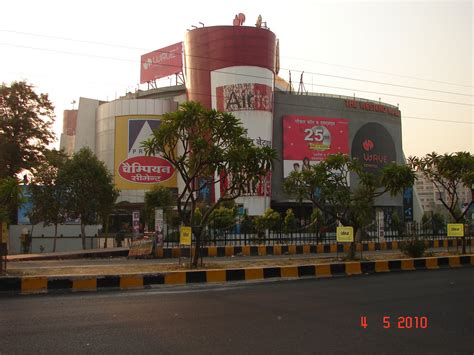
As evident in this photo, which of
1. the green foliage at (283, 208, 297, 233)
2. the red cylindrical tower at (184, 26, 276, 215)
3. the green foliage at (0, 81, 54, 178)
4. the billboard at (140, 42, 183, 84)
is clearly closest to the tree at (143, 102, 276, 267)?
the green foliage at (283, 208, 297, 233)

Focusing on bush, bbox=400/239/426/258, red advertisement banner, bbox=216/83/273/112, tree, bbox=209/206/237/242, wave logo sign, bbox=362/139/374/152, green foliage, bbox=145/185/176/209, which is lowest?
bush, bbox=400/239/426/258

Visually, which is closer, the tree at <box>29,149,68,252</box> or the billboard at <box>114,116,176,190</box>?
the tree at <box>29,149,68,252</box>

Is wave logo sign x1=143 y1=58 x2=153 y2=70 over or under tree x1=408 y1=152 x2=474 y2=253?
over

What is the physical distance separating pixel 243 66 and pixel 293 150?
1075cm

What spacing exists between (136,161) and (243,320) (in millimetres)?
46506

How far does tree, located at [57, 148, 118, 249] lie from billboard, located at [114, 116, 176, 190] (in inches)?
994

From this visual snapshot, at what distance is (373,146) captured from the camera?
189ft

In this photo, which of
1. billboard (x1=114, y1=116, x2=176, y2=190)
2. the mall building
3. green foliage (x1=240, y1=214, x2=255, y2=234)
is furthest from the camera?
billboard (x1=114, y1=116, x2=176, y2=190)

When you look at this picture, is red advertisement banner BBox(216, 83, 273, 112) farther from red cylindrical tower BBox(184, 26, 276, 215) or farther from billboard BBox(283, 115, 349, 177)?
billboard BBox(283, 115, 349, 177)

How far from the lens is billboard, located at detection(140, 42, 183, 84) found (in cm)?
5638

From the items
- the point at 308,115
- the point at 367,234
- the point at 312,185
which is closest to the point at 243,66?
the point at 308,115

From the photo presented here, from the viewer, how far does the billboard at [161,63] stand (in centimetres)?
5638

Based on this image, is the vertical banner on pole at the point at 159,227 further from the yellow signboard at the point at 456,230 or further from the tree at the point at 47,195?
the yellow signboard at the point at 456,230

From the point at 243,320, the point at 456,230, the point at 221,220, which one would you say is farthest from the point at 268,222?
the point at 243,320
